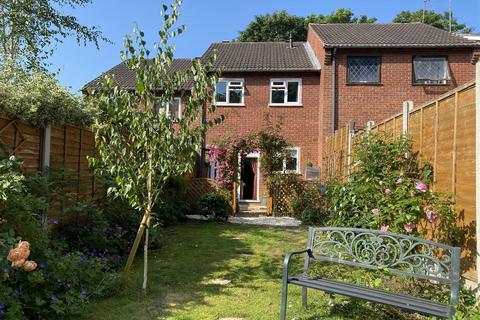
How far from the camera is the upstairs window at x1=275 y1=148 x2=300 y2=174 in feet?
47.0

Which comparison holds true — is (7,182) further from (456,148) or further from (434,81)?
(434,81)

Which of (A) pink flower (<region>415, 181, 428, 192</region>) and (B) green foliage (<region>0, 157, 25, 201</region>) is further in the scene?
(A) pink flower (<region>415, 181, 428, 192</region>)

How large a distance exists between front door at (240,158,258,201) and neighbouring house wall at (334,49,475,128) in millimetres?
4679

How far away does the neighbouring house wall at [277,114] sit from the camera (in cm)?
1642

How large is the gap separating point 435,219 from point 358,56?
1248cm

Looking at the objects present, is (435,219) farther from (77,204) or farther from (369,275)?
(77,204)

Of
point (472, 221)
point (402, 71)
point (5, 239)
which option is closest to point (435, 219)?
point (472, 221)

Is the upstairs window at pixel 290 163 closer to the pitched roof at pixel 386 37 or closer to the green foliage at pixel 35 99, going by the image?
the pitched roof at pixel 386 37

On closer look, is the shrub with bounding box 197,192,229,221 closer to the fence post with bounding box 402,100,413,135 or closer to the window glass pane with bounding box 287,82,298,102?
the window glass pane with bounding box 287,82,298,102

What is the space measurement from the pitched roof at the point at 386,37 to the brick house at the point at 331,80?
4cm

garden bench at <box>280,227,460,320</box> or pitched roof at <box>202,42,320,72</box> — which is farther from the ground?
pitched roof at <box>202,42,320,72</box>

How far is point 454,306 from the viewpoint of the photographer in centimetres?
313

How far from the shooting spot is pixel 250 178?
1722 centimetres

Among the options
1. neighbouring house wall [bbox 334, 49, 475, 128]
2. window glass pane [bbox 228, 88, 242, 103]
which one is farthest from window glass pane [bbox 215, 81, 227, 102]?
neighbouring house wall [bbox 334, 49, 475, 128]
